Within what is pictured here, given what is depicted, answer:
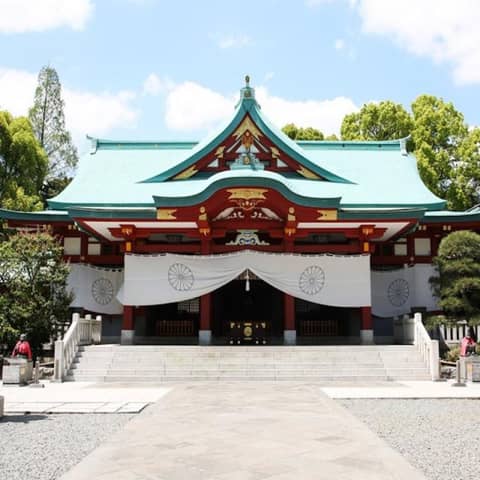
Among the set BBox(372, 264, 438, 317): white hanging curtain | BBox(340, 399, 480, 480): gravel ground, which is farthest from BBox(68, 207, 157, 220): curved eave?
BBox(340, 399, 480, 480): gravel ground

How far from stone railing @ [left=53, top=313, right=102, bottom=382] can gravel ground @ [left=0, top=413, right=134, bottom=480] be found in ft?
17.4

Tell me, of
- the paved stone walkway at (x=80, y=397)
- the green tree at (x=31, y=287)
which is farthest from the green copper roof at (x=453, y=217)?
the green tree at (x=31, y=287)

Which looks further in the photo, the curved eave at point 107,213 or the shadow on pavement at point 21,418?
the curved eave at point 107,213

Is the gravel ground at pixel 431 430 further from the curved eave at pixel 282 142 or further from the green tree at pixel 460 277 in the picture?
the curved eave at pixel 282 142

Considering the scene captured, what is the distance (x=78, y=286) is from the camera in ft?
66.0

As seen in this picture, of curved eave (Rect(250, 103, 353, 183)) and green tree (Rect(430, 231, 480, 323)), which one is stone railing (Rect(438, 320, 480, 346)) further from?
curved eave (Rect(250, 103, 353, 183))

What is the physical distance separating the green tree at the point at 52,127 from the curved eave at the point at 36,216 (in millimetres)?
20789

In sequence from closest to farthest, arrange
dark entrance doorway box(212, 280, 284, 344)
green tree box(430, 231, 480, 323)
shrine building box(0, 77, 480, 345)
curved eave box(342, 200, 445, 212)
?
green tree box(430, 231, 480, 323), shrine building box(0, 77, 480, 345), curved eave box(342, 200, 445, 212), dark entrance doorway box(212, 280, 284, 344)

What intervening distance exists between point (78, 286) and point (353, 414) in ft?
42.1

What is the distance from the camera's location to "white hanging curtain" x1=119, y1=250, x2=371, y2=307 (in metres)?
18.1

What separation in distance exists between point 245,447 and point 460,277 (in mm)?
12083

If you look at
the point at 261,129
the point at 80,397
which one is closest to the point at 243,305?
the point at 261,129

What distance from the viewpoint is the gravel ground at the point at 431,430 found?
634 cm

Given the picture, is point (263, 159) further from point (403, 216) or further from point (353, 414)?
point (353, 414)
